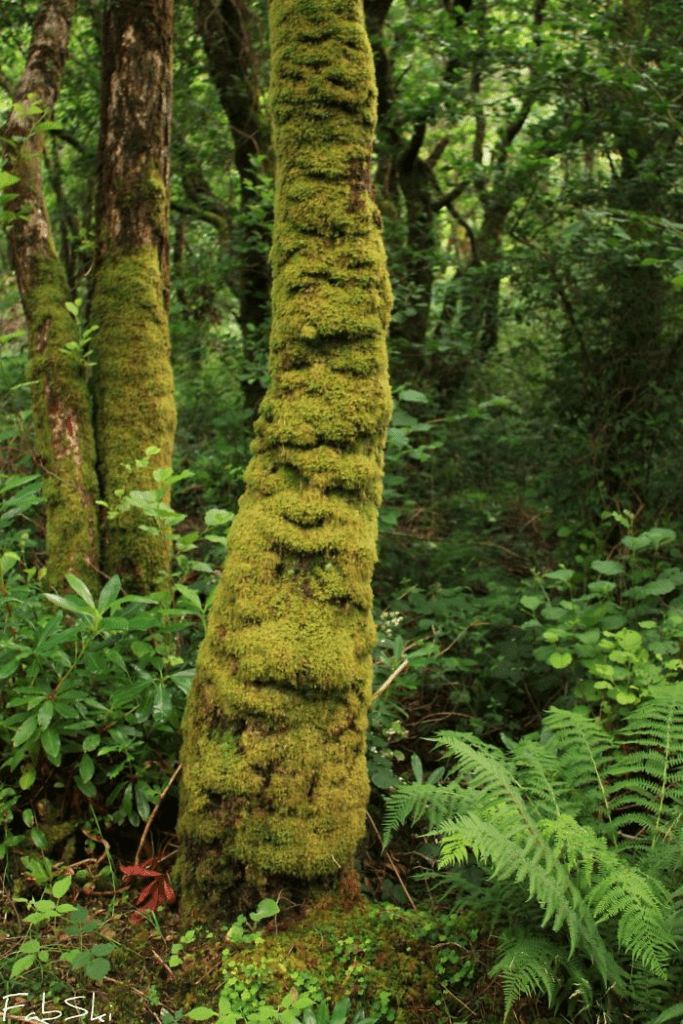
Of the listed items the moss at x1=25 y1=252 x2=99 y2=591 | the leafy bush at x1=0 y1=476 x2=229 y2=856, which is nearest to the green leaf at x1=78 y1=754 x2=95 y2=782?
the leafy bush at x1=0 y1=476 x2=229 y2=856

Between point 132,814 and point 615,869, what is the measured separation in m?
1.52

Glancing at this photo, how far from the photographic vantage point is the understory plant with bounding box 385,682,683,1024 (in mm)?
1754

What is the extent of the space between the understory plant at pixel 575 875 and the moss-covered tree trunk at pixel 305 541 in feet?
1.10

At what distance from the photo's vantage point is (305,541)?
7.78ft

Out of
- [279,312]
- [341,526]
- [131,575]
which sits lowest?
[131,575]

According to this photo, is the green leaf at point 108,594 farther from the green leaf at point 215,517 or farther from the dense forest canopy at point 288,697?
the green leaf at point 215,517

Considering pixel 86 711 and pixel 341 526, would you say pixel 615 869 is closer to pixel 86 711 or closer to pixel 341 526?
pixel 341 526

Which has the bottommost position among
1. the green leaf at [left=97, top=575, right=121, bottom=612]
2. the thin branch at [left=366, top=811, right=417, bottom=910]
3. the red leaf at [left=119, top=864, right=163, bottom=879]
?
the thin branch at [left=366, top=811, right=417, bottom=910]

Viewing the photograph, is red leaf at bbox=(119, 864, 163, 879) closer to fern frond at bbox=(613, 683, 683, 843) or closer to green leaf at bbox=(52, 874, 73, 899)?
green leaf at bbox=(52, 874, 73, 899)

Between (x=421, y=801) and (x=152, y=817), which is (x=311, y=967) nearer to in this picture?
(x=421, y=801)

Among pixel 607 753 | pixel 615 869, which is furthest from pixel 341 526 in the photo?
pixel 607 753

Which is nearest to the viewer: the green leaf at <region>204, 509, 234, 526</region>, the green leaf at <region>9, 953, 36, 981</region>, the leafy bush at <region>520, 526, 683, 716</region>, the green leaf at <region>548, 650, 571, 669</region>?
the green leaf at <region>9, 953, 36, 981</region>

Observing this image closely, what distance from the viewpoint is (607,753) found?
305 centimetres

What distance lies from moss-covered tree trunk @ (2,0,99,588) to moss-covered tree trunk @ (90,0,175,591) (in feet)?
0.37
